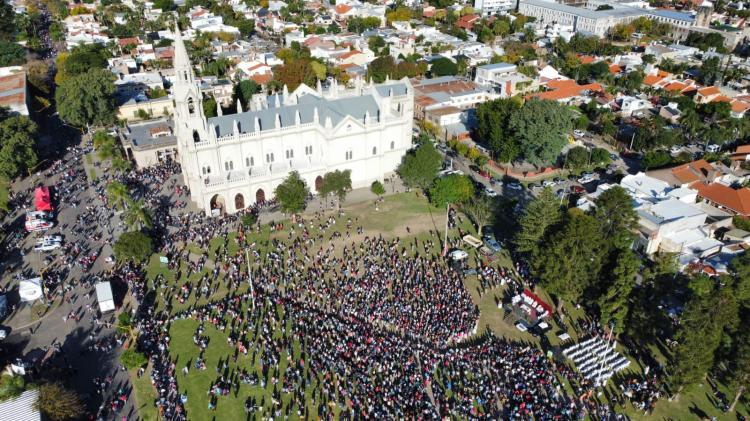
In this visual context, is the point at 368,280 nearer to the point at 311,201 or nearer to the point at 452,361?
the point at 452,361

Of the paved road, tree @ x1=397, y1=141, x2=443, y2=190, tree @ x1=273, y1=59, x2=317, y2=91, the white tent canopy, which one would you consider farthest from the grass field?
tree @ x1=273, y1=59, x2=317, y2=91

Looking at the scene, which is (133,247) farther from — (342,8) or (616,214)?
(342,8)

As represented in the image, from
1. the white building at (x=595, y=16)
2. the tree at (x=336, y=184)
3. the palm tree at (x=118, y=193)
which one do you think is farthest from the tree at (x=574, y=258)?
the white building at (x=595, y=16)

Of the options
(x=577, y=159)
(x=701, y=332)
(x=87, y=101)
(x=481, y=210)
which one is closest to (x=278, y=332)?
(x=481, y=210)

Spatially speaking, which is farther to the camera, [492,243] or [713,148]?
[713,148]

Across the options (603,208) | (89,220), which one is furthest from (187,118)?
(603,208)
